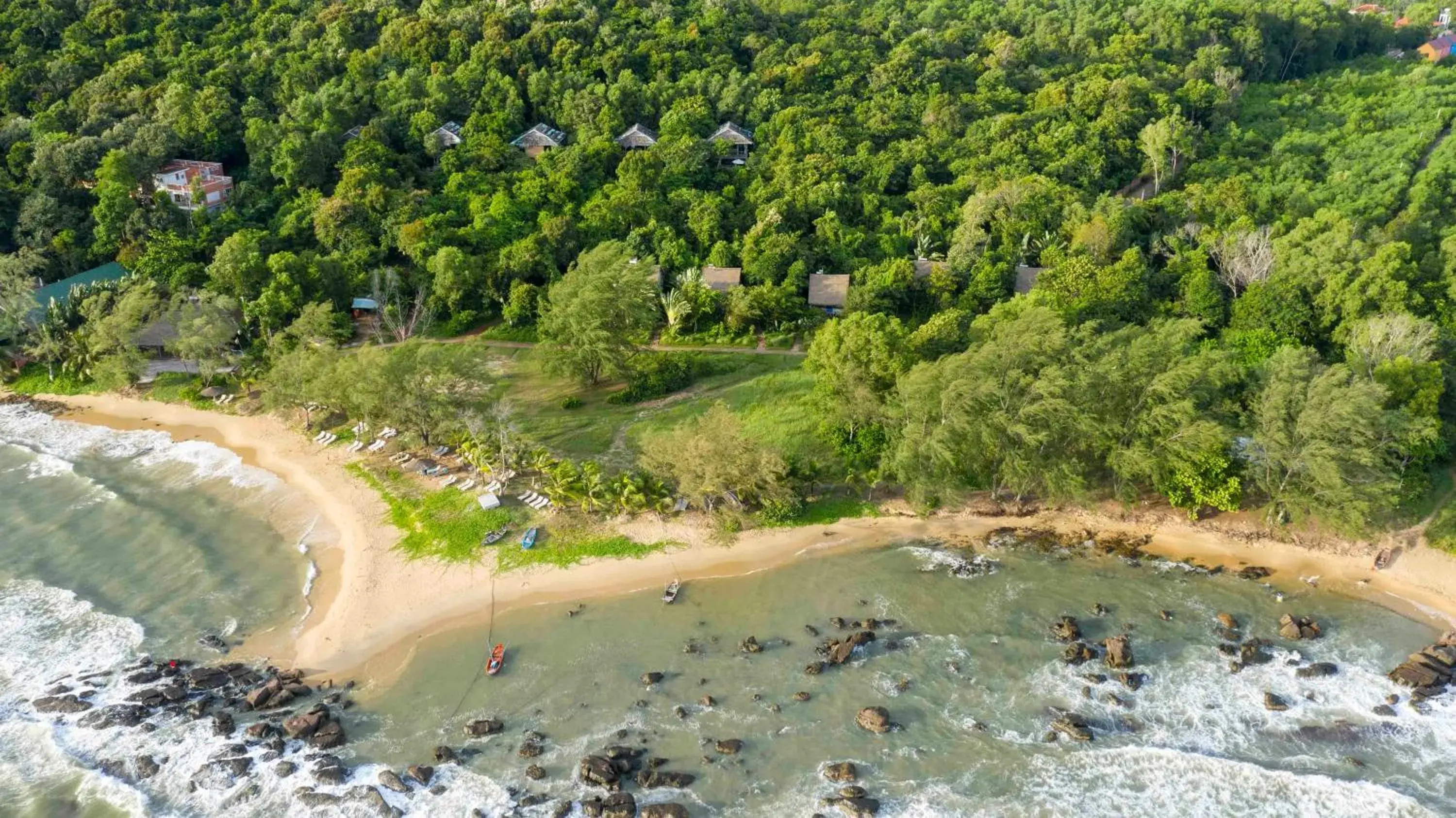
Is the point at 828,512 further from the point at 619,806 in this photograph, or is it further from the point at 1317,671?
the point at 1317,671

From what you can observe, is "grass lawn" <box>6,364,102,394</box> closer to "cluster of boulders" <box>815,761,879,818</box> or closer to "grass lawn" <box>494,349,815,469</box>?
"grass lawn" <box>494,349,815,469</box>

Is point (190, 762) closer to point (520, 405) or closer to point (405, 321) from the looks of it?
point (520, 405)

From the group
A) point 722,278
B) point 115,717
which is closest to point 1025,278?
point 722,278

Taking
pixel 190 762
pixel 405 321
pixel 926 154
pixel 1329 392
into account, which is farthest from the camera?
pixel 926 154

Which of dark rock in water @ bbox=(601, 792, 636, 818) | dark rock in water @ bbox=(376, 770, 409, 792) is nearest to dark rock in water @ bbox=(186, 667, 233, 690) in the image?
dark rock in water @ bbox=(376, 770, 409, 792)

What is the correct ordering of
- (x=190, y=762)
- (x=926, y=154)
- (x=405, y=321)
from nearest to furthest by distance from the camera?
(x=190, y=762) < (x=405, y=321) < (x=926, y=154)

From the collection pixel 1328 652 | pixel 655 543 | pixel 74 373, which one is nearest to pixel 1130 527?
pixel 1328 652

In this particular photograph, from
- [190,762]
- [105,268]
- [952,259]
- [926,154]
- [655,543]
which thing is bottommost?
[190,762]
